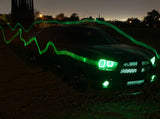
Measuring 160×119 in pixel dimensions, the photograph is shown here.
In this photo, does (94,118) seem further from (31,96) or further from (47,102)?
(31,96)

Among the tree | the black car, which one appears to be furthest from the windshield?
the tree

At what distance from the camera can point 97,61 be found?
5.14m

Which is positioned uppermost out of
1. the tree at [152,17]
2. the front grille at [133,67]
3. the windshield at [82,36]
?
the tree at [152,17]

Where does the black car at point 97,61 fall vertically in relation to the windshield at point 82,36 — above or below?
below

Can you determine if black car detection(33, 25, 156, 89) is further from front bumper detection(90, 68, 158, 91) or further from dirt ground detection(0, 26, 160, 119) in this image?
dirt ground detection(0, 26, 160, 119)

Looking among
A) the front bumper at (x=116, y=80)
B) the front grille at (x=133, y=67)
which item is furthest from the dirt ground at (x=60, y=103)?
the front grille at (x=133, y=67)

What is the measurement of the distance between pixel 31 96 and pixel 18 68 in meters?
3.25

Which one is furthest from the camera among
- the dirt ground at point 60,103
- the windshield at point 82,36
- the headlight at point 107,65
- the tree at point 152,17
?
the tree at point 152,17

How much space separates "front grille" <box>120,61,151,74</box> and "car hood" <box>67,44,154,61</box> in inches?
3.9

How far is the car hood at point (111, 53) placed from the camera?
5177 mm

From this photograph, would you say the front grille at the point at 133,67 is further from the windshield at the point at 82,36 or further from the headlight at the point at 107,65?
the windshield at the point at 82,36

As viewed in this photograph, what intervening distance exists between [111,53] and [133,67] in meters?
0.59

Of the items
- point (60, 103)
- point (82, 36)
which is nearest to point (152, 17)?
point (82, 36)

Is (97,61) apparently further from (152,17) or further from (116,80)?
(152,17)
